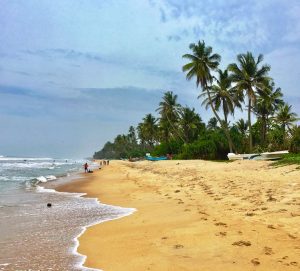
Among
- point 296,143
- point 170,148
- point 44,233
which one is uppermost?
point 170,148

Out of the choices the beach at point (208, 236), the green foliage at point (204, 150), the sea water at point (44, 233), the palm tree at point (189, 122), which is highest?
the palm tree at point (189, 122)

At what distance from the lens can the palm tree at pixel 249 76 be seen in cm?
4316

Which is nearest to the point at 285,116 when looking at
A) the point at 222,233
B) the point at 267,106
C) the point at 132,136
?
the point at 267,106

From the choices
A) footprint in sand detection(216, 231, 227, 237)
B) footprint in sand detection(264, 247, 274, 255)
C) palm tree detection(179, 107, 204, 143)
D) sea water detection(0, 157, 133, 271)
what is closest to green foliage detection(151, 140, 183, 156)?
palm tree detection(179, 107, 204, 143)

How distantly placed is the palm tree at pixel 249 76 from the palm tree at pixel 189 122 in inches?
802

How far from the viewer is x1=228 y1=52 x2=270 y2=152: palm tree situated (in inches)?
1699

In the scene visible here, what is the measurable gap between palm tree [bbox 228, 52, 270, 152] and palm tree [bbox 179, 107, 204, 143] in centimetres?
2036

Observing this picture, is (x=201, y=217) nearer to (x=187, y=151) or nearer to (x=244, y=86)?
(x=244, y=86)

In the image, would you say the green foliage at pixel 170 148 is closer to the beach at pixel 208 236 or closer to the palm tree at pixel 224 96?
the palm tree at pixel 224 96

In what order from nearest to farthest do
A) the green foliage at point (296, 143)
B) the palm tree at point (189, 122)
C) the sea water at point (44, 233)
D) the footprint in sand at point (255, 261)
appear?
the footprint in sand at point (255, 261)
the sea water at point (44, 233)
the green foliage at point (296, 143)
the palm tree at point (189, 122)

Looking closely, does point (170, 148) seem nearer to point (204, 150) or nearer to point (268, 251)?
point (204, 150)

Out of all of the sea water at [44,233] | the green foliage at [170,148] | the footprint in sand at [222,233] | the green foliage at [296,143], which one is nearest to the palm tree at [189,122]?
the green foliage at [170,148]

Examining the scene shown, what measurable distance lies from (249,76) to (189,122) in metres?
22.8

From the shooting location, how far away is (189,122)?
65.2 m
